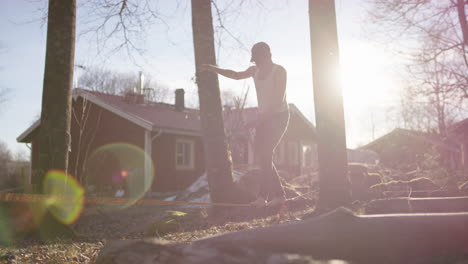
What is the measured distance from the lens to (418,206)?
436cm


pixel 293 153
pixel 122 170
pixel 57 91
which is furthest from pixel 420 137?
pixel 57 91

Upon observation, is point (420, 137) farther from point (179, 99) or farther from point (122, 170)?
point (122, 170)

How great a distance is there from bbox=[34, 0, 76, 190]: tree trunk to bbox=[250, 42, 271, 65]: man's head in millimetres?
2465

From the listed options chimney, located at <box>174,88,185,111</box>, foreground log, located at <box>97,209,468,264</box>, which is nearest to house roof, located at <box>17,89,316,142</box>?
chimney, located at <box>174,88,185,111</box>

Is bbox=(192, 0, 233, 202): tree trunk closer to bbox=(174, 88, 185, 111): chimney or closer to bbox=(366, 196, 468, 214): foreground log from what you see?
bbox=(366, 196, 468, 214): foreground log

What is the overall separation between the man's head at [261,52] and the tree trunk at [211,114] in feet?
4.39

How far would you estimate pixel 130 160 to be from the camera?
65.4 feet

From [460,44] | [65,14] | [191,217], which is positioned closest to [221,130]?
[191,217]

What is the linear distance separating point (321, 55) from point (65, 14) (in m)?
3.74

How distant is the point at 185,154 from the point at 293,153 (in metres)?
12.1

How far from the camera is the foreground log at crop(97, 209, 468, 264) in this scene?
5.52 ft

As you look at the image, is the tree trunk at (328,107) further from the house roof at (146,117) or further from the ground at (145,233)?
the house roof at (146,117)

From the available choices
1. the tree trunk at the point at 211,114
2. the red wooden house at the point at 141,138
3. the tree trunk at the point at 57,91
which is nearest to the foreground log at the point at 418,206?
the tree trunk at the point at 211,114

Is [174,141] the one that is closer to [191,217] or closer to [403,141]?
[191,217]
